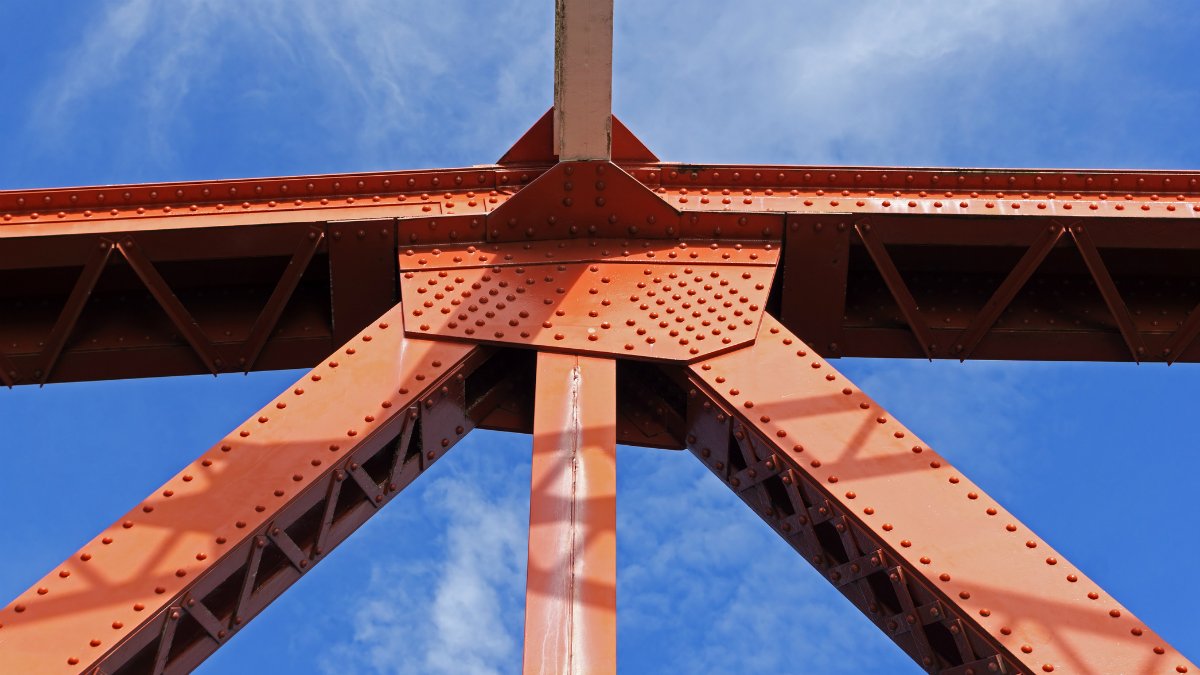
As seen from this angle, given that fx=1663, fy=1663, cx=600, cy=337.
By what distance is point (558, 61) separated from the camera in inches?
366

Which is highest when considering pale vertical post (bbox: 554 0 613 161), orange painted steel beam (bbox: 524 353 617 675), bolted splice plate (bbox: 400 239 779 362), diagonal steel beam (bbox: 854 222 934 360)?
pale vertical post (bbox: 554 0 613 161)

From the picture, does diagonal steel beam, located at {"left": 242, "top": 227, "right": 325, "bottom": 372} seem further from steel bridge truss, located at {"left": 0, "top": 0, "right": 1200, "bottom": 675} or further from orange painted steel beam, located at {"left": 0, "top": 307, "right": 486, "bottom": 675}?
orange painted steel beam, located at {"left": 0, "top": 307, "right": 486, "bottom": 675}

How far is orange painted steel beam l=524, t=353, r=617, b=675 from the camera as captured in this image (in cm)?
696

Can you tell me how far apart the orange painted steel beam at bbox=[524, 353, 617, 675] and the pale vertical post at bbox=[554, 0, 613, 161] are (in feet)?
4.38

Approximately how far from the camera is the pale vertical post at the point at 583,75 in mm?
9203

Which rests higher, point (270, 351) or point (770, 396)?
point (270, 351)

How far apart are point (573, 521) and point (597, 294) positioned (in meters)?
1.91

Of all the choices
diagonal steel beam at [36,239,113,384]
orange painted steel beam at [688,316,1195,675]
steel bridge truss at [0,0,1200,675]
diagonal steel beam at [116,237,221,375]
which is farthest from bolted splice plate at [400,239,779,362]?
diagonal steel beam at [36,239,113,384]

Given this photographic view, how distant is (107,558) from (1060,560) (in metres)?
4.16

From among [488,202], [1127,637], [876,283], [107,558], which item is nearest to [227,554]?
[107,558]

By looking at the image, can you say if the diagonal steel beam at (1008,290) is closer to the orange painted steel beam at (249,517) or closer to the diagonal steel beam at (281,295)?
the orange painted steel beam at (249,517)

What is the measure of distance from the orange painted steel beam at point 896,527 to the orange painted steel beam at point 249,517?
150cm

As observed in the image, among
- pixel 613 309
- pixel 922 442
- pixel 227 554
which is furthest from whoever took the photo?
pixel 613 309

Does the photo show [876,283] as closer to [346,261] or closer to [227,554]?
[346,261]
